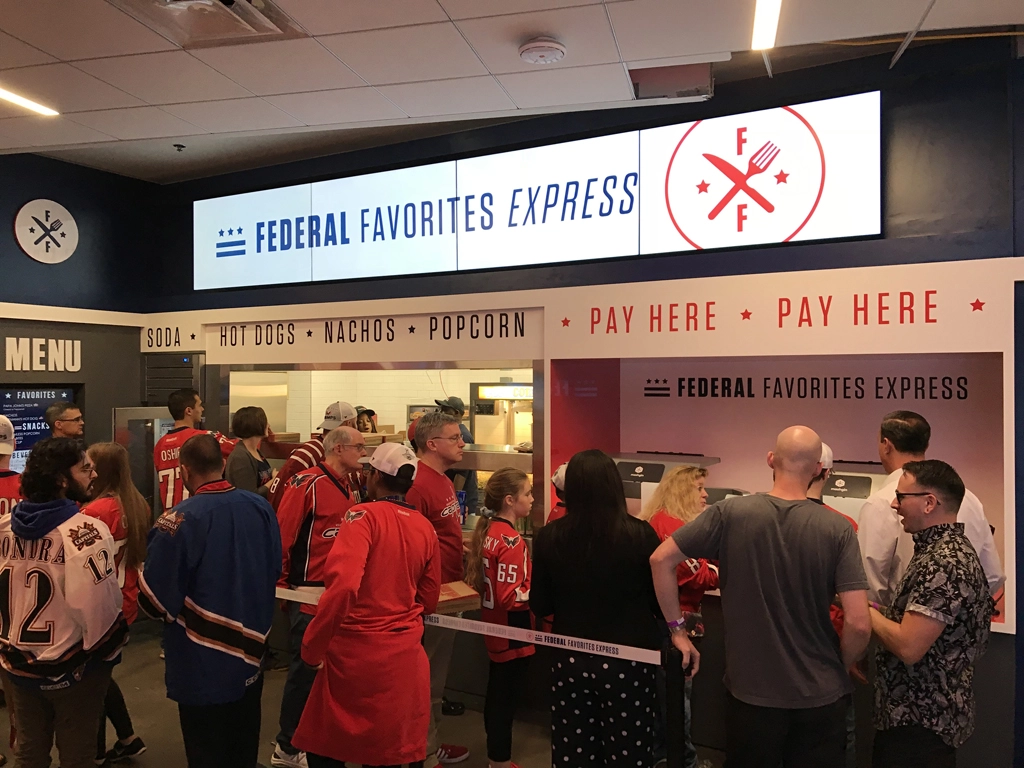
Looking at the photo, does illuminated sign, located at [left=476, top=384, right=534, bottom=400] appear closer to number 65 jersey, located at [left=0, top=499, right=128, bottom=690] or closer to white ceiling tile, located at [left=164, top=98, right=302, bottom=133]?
white ceiling tile, located at [left=164, top=98, right=302, bottom=133]

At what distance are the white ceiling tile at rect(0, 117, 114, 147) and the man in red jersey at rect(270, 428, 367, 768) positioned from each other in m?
1.98

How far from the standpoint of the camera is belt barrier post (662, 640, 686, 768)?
244 cm

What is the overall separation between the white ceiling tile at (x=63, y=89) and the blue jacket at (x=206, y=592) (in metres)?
1.76

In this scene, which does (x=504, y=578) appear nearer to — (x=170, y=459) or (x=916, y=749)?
(x=916, y=749)

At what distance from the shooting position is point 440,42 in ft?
9.07

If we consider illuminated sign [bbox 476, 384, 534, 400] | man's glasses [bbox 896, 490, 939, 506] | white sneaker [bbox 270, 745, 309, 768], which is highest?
illuminated sign [bbox 476, 384, 534, 400]

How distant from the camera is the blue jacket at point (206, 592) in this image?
2.61 metres

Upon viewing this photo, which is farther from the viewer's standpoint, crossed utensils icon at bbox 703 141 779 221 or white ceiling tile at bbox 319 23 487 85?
crossed utensils icon at bbox 703 141 779 221

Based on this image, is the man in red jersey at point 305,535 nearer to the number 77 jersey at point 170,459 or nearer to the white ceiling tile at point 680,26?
the number 77 jersey at point 170,459

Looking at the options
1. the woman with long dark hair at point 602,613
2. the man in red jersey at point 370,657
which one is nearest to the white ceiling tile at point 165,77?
the man in red jersey at point 370,657

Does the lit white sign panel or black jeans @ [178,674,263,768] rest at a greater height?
the lit white sign panel

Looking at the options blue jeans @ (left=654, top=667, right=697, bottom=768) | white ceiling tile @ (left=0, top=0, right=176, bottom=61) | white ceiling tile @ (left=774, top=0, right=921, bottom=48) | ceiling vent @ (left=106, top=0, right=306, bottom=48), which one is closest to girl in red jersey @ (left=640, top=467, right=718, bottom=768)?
blue jeans @ (left=654, top=667, right=697, bottom=768)

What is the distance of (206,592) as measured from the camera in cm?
265

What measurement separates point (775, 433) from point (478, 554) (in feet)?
6.72
